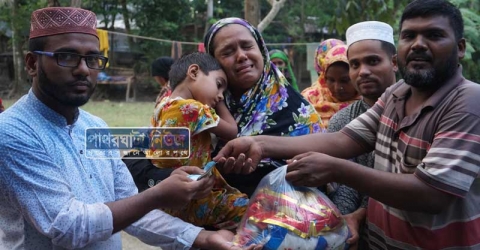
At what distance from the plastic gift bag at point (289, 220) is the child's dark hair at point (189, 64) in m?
0.70

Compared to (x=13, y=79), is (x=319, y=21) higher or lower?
higher

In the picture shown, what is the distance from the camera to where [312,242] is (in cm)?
189

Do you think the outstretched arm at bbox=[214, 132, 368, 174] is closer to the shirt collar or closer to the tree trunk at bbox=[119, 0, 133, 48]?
the shirt collar

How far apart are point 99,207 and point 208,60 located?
1.03 m

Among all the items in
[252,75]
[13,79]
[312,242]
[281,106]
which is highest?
[252,75]

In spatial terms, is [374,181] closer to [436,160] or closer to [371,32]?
[436,160]

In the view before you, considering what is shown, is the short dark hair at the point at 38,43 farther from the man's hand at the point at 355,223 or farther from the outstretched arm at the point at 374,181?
the man's hand at the point at 355,223

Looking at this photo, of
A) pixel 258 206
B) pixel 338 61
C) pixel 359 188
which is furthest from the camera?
pixel 338 61

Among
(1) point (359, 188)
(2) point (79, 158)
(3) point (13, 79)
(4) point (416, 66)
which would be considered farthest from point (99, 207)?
(3) point (13, 79)

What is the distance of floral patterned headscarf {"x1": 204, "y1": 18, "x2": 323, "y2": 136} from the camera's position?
8.01ft

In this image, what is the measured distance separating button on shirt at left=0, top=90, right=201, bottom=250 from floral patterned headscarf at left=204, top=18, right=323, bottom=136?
28.7 inches

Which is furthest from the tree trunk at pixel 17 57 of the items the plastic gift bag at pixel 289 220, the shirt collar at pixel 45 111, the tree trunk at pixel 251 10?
the plastic gift bag at pixel 289 220

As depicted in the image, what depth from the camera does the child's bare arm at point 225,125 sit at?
91.1 inches

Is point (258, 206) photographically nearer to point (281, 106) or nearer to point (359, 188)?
point (359, 188)
